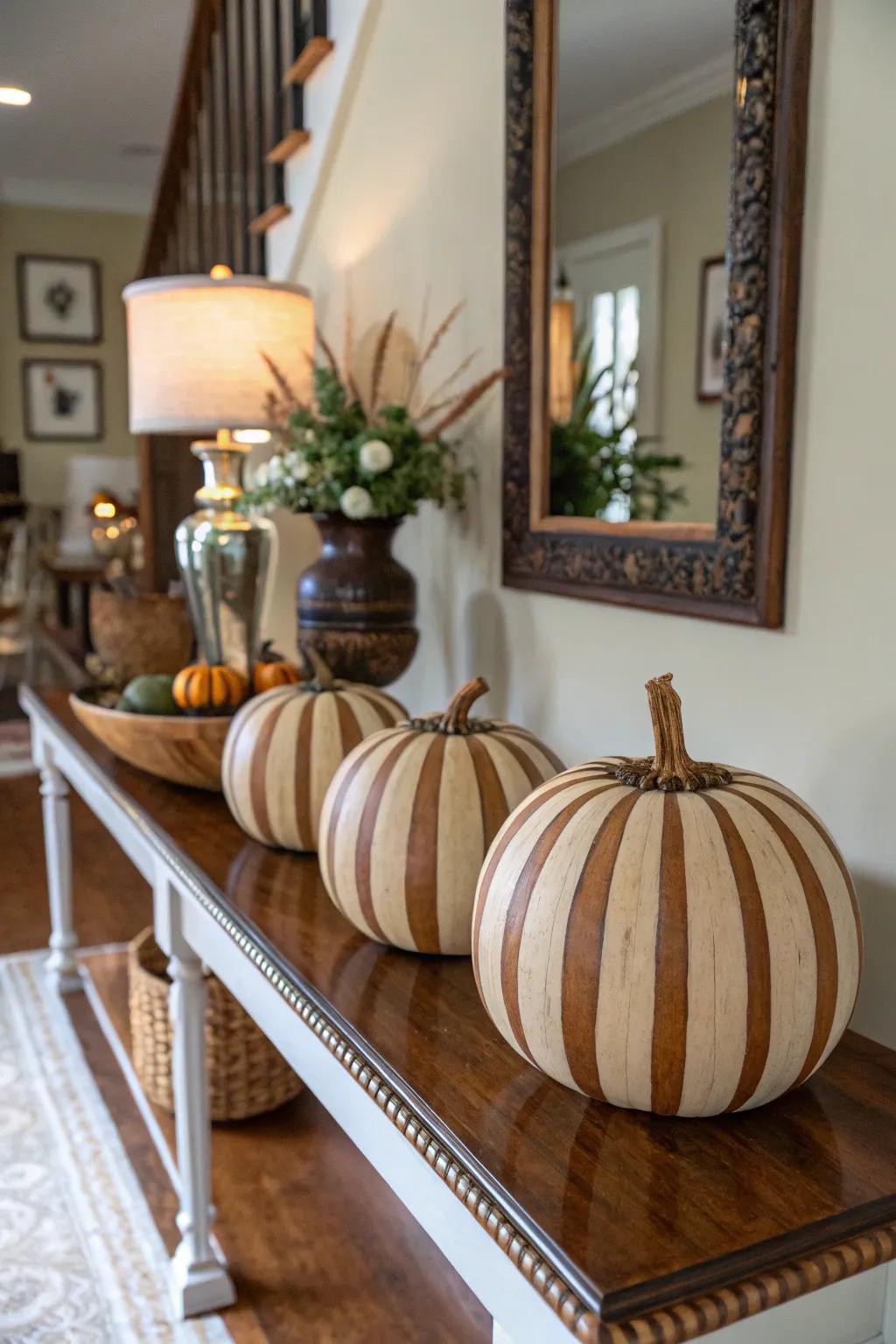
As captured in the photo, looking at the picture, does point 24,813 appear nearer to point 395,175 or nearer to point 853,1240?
point 395,175

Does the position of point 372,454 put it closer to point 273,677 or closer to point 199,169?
point 273,677

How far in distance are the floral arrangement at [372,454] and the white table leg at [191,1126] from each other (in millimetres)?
599

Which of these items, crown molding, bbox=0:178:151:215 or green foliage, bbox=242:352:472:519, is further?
crown molding, bbox=0:178:151:215

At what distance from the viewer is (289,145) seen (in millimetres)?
2145

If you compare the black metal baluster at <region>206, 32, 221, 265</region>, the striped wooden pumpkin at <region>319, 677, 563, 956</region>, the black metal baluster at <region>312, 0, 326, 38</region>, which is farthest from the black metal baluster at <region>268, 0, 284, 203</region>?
the striped wooden pumpkin at <region>319, 677, 563, 956</region>

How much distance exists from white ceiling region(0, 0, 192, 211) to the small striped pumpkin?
3606 millimetres

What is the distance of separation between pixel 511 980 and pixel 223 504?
1268mm

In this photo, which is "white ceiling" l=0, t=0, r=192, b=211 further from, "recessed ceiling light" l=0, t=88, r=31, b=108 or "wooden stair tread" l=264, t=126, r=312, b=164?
"wooden stair tread" l=264, t=126, r=312, b=164

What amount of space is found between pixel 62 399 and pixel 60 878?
5.41 m

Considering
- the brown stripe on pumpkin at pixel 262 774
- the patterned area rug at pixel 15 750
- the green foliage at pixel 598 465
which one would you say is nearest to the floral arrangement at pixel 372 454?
the green foliage at pixel 598 465

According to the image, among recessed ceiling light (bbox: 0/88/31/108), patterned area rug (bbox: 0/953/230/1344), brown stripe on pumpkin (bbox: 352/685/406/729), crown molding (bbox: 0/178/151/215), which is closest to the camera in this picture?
brown stripe on pumpkin (bbox: 352/685/406/729)

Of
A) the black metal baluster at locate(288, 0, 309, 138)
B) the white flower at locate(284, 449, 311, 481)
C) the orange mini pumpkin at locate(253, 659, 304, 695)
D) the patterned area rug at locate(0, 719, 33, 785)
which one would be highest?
the black metal baluster at locate(288, 0, 309, 138)

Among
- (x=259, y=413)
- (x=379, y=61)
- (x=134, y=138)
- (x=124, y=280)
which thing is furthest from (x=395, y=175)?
(x=124, y=280)

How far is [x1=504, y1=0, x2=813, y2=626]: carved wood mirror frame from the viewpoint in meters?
1.02
